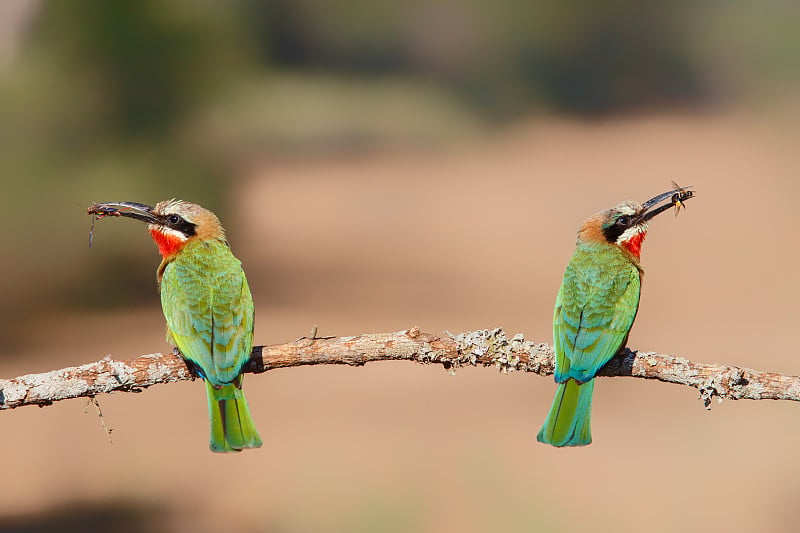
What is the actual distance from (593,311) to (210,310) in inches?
54.1

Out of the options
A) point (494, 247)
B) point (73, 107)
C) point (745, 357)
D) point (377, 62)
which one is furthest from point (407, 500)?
point (377, 62)

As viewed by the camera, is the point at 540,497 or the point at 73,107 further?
the point at 73,107

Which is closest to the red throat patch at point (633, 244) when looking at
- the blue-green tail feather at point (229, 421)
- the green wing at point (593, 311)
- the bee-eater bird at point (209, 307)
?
the green wing at point (593, 311)

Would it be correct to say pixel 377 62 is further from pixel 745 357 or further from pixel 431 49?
pixel 745 357

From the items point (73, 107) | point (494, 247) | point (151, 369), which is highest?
point (73, 107)

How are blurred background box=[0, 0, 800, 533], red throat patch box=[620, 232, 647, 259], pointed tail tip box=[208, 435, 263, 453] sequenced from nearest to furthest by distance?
1. pointed tail tip box=[208, 435, 263, 453]
2. red throat patch box=[620, 232, 647, 259]
3. blurred background box=[0, 0, 800, 533]

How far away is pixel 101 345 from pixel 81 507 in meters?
2.62

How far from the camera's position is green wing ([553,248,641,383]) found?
3.37m

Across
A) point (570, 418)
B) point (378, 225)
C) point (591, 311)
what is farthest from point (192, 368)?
point (378, 225)

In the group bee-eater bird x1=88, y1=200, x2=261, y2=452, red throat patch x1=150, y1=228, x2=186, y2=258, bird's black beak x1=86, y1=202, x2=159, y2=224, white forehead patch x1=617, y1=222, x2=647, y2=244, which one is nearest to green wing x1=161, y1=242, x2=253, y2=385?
bee-eater bird x1=88, y1=200, x2=261, y2=452

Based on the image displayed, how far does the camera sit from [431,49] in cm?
1341

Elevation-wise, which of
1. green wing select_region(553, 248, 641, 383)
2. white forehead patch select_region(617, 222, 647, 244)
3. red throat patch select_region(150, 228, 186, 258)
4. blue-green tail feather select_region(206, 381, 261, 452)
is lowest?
blue-green tail feather select_region(206, 381, 261, 452)

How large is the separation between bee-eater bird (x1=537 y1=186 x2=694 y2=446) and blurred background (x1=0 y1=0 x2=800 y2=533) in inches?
120

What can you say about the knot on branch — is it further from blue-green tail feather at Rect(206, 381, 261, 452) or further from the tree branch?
blue-green tail feather at Rect(206, 381, 261, 452)
